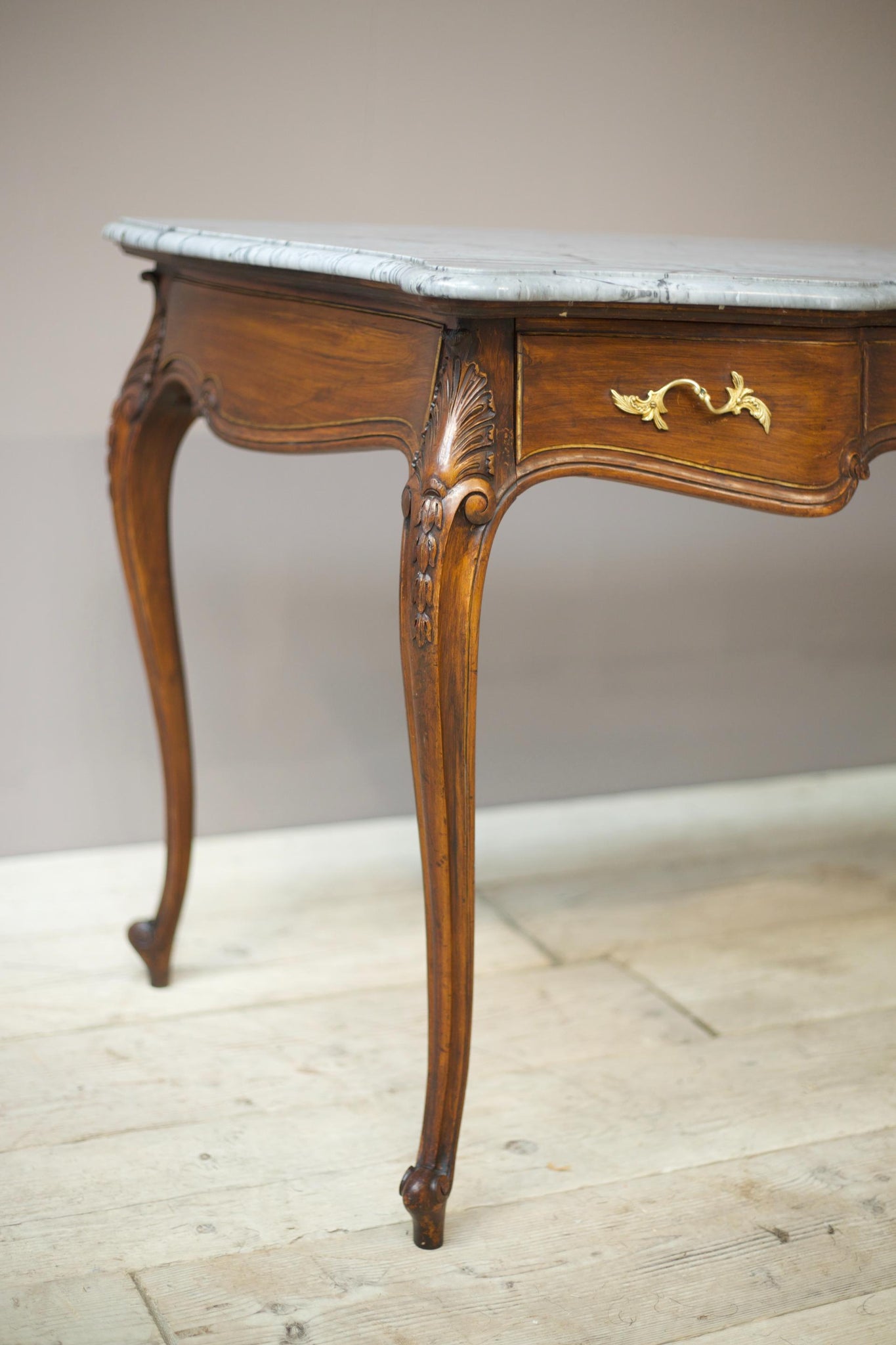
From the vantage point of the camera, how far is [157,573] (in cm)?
155

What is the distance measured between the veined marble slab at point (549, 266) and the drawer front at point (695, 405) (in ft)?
0.17

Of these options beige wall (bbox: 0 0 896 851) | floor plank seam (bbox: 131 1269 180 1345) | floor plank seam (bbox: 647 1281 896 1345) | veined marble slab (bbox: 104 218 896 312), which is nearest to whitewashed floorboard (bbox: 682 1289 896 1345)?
floor plank seam (bbox: 647 1281 896 1345)

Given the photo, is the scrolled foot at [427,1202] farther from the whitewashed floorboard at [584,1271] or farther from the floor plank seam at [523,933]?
the floor plank seam at [523,933]

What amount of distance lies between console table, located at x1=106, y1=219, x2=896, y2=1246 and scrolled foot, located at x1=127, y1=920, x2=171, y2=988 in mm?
544

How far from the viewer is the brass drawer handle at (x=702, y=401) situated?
107cm

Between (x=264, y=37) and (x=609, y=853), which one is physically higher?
(x=264, y=37)

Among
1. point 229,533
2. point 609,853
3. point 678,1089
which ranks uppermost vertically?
point 229,533

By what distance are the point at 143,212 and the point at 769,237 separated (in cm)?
92

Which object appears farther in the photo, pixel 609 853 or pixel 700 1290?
pixel 609 853

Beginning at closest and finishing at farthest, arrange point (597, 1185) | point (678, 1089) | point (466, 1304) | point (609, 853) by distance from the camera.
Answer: point (466, 1304)
point (597, 1185)
point (678, 1089)
point (609, 853)

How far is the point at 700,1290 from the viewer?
42.9 inches

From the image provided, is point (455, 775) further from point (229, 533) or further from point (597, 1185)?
point (229, 533)

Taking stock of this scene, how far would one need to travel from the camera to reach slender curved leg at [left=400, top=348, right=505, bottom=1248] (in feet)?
3.33

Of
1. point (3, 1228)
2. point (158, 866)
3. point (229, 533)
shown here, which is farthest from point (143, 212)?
point (3, 1228)
